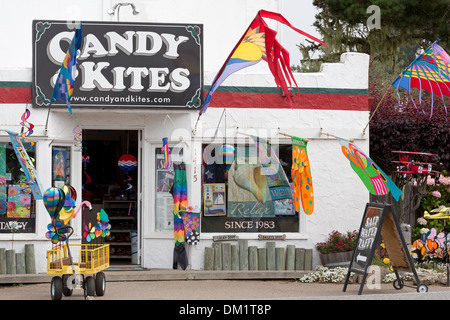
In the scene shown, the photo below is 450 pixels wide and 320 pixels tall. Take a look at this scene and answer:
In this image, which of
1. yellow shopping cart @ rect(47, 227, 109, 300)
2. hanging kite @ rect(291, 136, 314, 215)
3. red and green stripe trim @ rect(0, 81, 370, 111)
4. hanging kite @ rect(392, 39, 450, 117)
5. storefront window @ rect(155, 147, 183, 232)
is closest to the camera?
yellow shopping cart @ rect(47, 227, 109, 300)

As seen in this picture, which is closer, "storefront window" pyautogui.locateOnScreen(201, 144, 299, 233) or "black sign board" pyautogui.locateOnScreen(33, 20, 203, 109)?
"black sign board" pyautogui.locateOnScreen(33, 20, 203, 109)

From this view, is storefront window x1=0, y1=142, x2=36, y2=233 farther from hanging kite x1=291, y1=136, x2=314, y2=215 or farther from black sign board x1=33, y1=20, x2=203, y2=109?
hanging kite x1=291, y1=136, x2=314, y2=215

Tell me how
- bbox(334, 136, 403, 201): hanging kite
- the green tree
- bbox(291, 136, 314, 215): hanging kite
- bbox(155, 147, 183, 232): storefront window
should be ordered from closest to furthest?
1. bbox(334, 136, 403, 201): hanging kite
2. bbox(291, 136, 314, 215): hanging kite
3. bbox(155, 147, 183, 232): storefront window
4. the green tree

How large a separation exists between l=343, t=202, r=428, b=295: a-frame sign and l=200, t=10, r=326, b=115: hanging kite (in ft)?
7.28

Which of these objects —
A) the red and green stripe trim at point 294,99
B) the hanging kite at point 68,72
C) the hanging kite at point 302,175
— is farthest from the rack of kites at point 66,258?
the red and green stripe trim at point 294,99

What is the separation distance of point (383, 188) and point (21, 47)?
8.11m

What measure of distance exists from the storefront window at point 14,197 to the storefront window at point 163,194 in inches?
→ 89.2

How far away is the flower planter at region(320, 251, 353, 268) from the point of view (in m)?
13.5

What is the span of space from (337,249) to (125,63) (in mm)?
5109

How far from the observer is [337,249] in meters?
13.6

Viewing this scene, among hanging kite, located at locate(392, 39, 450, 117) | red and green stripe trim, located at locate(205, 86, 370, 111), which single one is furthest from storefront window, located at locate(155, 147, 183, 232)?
hanging kite, located at locate(392, 39, 450, 117)

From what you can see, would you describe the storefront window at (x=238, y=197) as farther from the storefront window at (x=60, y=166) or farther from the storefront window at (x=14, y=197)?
the storefront window at (x=14, y=197)

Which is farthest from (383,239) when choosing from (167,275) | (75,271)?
(75,271)

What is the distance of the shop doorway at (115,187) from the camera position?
1516 cm
